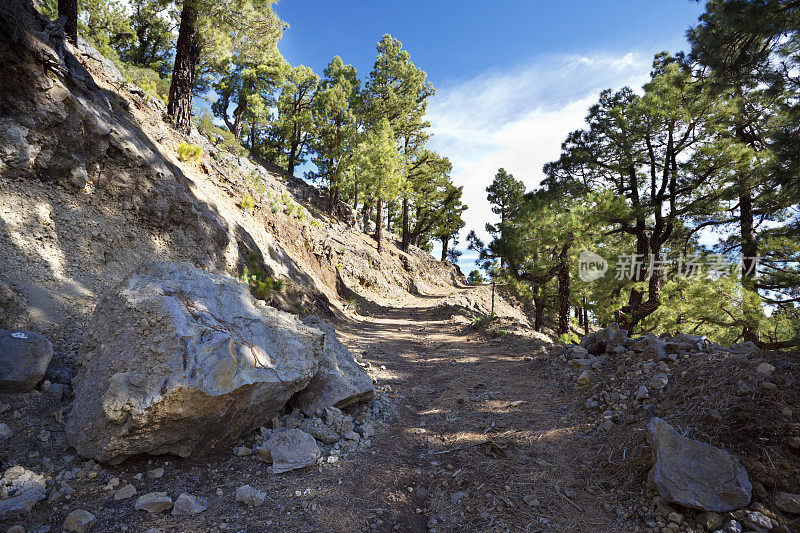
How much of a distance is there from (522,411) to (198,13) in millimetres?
13365

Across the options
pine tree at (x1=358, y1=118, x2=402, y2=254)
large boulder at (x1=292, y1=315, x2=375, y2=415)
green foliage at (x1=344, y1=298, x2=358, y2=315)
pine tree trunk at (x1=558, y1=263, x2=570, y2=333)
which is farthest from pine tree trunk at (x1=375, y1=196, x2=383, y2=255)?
large boulder at (x1=292, y1=315, x2=375, y2=415)

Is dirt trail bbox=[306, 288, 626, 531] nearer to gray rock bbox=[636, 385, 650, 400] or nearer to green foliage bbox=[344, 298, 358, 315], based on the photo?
gray rock bbox=[636, 385, 650, 400]

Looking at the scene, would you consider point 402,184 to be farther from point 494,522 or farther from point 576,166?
point 494,522

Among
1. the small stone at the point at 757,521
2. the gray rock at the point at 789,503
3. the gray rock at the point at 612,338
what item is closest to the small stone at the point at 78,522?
the small stone at the point at 757,521

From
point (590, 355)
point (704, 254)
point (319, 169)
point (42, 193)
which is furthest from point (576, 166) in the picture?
point (319, 169)

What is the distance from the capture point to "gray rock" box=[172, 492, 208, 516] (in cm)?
230

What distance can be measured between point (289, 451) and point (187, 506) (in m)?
0.89

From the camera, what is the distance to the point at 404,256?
86.0ft

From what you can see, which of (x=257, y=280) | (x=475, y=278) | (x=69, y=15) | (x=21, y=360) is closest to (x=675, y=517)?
(x=21, y=360)

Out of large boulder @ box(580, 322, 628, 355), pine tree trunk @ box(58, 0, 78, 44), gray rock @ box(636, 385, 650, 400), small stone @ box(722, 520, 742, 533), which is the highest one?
pine tree trunk @ box(58, 0, 78, 44)

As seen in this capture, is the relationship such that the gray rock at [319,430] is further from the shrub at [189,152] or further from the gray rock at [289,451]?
the shrub at [189,152]

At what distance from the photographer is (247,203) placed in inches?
440

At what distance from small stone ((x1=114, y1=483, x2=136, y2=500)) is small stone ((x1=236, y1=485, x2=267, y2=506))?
2.32 feet

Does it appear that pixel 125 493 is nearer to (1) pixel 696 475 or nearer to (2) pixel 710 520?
(2) pixel 710 520
